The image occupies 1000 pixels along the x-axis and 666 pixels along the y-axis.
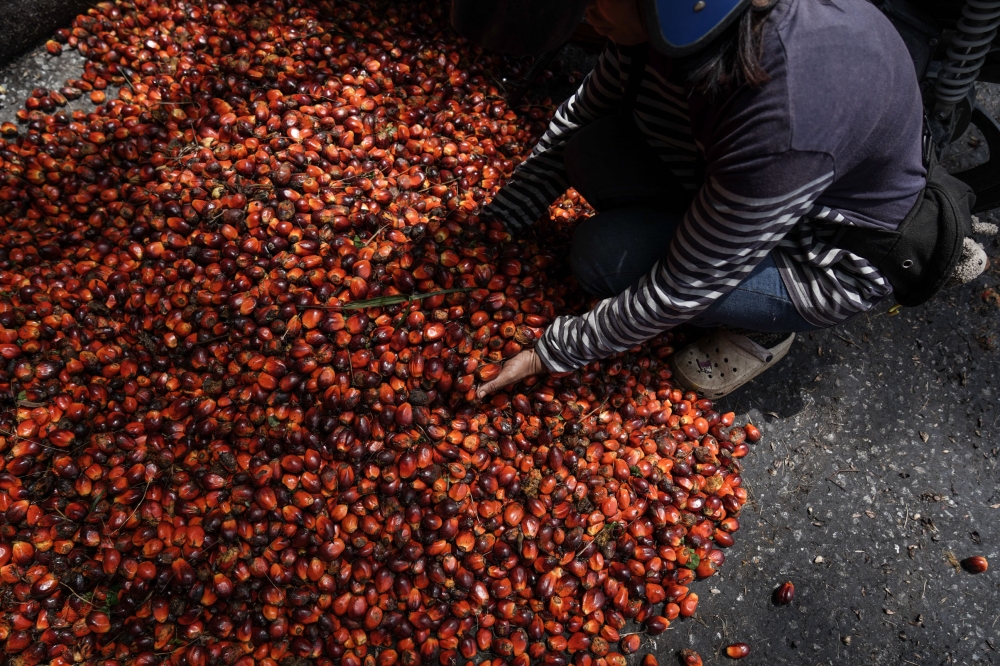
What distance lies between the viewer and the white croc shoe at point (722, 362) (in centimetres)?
221

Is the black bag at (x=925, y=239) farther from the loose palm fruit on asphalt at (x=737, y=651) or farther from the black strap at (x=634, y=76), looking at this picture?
the loose palm fruit on asphalt at (x=737, y=651)

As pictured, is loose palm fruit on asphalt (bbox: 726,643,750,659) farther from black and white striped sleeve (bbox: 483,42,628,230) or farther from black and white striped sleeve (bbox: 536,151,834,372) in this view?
black and white striped sleeve (bbox: 483,42,628,230)

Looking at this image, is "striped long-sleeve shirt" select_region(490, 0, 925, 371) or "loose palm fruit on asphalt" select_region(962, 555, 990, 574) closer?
"striped long-sleeve shirt" select_region(490, 0, 925, 371)

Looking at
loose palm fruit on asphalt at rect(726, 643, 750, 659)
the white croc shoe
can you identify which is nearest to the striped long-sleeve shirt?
the white croc shoe

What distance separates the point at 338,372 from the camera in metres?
1.94

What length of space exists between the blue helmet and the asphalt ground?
161cm

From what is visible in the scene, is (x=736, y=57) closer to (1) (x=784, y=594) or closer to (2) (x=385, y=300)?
(2) (x=385, y=300)

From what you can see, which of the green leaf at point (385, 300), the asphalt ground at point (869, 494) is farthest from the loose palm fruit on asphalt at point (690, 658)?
the green leaf at point (385, 300)

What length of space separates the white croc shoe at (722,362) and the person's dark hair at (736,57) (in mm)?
1185

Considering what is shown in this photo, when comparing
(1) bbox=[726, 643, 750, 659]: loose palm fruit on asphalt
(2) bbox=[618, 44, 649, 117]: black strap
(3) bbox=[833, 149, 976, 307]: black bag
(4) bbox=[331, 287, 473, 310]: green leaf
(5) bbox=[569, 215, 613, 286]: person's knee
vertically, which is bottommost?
(1) bbox=[726, 643, 750, 659]: loose palm fruit on asphalt

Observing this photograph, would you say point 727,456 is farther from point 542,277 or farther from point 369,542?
point 369,542

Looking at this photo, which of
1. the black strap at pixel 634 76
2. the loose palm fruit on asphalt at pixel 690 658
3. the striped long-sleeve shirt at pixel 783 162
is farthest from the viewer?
the loose palm fruit on asphalt at pixel 690 658

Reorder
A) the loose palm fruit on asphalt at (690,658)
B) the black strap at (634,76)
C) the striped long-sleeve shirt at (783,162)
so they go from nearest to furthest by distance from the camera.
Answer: the striped long-sleeve shirt at (783,162) → the black strap at (634,76) → the loose palm fruit on asphalt at (690,658)

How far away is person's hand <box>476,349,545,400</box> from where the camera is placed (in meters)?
1.95
